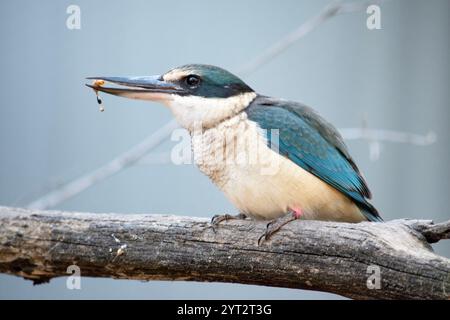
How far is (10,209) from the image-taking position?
7.42 ft

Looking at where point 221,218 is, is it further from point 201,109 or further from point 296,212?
point 201,109

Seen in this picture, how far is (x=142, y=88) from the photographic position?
2.34 meters

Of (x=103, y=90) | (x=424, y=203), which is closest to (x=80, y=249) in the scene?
(x=103, y=90)

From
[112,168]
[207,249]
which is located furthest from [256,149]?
[112,168]

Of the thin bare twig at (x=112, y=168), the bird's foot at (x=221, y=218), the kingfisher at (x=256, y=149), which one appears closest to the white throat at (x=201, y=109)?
the kingfisher at (x=256, y=149)

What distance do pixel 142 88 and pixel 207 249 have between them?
603 mm

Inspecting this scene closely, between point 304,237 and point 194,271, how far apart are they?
0.35 meters

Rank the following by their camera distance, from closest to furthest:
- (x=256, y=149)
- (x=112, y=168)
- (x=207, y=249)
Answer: (x=207, y=249)
(x=256, y=149)
(x=112, y=168)

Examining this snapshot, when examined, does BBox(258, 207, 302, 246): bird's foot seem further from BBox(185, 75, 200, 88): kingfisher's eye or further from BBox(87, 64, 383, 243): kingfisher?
BBox(185, 75, 200, 88): kingfisher's eye

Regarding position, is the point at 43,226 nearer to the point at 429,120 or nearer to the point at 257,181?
the point at 257,181

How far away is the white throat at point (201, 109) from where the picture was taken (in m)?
2.32

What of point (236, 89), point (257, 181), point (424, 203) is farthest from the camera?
point (424, 203)

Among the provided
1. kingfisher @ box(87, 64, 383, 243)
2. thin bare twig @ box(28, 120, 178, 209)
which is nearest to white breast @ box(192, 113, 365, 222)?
kingfisher @ box(87, 64, 383, 243)

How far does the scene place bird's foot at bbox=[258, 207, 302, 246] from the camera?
214cm
